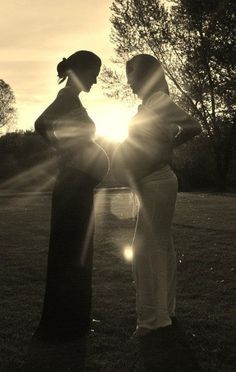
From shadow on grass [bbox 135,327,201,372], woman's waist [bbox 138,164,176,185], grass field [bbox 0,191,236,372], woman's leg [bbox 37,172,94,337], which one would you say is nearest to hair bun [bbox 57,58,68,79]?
woman's leg [bbox 37,172,94,337]

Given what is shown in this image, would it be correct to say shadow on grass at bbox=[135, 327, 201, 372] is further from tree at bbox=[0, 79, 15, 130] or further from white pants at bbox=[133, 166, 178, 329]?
tree at bbox=[0, 79, 15, 130]

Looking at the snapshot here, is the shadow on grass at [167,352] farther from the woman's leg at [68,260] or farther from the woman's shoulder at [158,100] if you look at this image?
the woman's shoulder at [158,100]

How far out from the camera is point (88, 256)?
5324mm

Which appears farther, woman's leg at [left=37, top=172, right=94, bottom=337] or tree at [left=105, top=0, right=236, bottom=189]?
tree at [left=105, top=0, right=236, bottom=189]

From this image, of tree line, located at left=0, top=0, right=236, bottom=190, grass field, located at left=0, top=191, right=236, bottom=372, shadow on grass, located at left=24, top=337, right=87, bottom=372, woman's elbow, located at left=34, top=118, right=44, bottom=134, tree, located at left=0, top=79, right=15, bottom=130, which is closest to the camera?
shadow on grass, located at left=24, top=337, right=87, bottom=372

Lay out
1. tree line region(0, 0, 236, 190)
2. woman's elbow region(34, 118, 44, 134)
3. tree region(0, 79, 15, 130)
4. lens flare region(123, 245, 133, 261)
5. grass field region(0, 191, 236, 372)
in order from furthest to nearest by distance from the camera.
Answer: tree region(0, 79, 15, 130), tree line region(0, 0, 236, 190), lens flare region(123, 245, 133, 261), grass field region(0, 191, 236, 372), woman's elbow region(34, 118, 44, 134)

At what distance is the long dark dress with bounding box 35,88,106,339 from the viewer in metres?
5.18

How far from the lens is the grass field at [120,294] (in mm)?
5010

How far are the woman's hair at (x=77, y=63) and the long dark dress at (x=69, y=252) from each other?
13.6 inches

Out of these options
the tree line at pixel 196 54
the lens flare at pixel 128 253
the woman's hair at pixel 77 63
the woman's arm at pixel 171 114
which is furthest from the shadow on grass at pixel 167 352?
the tree line at pixel 196 54

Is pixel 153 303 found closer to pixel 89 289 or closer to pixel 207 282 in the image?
pixel 89 289

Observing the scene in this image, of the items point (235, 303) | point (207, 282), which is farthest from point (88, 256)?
point (207, 282)

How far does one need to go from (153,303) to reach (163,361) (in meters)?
0.67

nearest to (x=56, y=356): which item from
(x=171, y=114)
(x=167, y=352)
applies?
(x=167, y=352)
